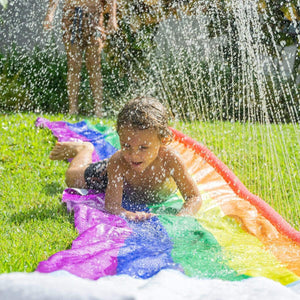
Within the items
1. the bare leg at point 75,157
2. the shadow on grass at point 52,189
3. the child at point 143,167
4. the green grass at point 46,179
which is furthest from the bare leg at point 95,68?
the child at point 143,167

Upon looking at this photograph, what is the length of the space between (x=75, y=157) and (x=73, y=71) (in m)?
2.83

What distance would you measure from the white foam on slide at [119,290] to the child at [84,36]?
4989 mm

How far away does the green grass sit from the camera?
2355mm

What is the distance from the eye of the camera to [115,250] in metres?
2.14

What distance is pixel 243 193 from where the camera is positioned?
10.8ft

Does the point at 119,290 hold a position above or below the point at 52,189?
below

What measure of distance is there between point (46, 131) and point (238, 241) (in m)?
3.10

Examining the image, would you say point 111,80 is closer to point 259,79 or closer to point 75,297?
point 259,79

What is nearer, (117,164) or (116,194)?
(116,194)

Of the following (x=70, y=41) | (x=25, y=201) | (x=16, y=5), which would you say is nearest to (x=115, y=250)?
(x=25, y=201)

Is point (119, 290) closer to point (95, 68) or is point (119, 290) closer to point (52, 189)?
point (52, 189)

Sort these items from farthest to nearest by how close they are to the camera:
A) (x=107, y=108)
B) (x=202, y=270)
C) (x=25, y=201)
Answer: (x=107, y=108), (x=25, y=201), (x=202, y=270)

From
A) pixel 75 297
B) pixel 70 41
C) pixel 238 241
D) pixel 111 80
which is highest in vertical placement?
pixel 70 41

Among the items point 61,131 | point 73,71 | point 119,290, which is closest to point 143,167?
point 119,290
